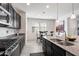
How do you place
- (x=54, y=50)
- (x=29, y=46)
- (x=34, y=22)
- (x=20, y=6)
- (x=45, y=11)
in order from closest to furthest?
(x=54, y=50) → (x=20, y=6) → (x=34, y=22) → (x=45, y=11) → (x=29, y=46)

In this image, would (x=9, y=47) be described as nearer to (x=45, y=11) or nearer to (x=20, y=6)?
(x=20, y=6)

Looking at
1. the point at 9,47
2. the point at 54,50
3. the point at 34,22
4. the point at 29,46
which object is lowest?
the point at 29,46

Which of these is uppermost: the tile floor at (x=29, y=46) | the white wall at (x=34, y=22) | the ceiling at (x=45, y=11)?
the ceiling at (x=45, y=11)

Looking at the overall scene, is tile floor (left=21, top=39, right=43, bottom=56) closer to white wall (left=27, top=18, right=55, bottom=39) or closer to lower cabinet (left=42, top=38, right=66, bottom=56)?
white wall (left=27, top=18, right=55, bottom=39)

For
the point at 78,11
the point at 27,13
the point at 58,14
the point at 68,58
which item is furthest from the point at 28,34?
the point at 78,11

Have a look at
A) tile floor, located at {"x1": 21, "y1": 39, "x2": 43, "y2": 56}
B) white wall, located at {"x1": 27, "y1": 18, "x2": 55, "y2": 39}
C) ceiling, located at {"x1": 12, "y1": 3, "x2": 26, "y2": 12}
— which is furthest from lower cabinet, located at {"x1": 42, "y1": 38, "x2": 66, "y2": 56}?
ceiling, located at {"x1": 12, "y1": 3, "x2": 26, "y2": 12}

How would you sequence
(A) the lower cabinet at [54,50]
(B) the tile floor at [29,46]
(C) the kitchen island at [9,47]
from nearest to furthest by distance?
(C) the kitchen island at [9,47] < (A) the lower cabinet at [54,50] < (B) the tile floor at [29,46]

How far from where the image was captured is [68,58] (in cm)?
127

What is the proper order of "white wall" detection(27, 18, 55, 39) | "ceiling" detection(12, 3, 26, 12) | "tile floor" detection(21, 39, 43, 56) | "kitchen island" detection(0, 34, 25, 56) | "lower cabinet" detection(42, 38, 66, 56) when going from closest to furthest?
"kitchen island" detection(0, 34, 25, 56), "lower cabinet" detection(42, 38, 66, 56), "ceiling" detection(12, 3, 26, 12), "white wall" detection(27, 18, 55, 39), "tile floor" detection(21, 39, 43, 56)

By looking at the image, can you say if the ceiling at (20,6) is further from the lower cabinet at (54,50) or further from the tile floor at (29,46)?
the lower cabinet at (54,50)

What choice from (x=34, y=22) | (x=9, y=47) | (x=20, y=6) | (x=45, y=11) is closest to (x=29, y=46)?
(x=34, y=22)

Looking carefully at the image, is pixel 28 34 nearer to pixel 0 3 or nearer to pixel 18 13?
pixel 18 13

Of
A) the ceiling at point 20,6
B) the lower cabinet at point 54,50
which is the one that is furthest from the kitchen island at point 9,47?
the ceiling at point 20,6

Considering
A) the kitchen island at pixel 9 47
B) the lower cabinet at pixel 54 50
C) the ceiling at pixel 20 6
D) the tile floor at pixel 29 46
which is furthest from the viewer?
the tile floor at pixel 29 46
